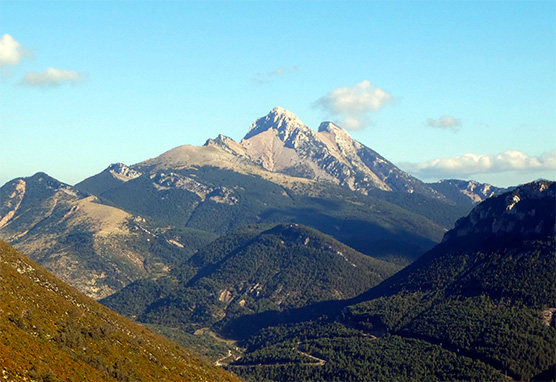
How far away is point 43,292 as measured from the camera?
196 metres

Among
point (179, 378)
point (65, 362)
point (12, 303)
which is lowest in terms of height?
point (179, 378)

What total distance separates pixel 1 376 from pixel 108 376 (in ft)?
121

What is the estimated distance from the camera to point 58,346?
155 metres

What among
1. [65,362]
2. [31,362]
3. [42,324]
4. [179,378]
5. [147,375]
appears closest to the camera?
[31,362]

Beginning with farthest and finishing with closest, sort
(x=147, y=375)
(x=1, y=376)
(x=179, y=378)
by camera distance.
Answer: (x=179, y=378)
(x=147, y=375)
(x=1, y=376)

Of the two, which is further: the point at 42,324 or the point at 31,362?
the point at 42,324

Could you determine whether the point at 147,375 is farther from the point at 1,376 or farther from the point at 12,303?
the point at 1,376

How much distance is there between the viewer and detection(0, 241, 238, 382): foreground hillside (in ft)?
441

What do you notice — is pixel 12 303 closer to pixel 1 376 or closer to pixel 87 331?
pixel 87 331

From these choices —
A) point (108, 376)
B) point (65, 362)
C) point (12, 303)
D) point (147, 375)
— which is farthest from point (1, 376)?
point (147, 375)

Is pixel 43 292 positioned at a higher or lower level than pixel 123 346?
higher

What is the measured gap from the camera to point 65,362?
14600 centimetres

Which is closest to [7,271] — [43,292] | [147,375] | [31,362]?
[43,292]

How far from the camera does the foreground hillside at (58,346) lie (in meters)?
134
